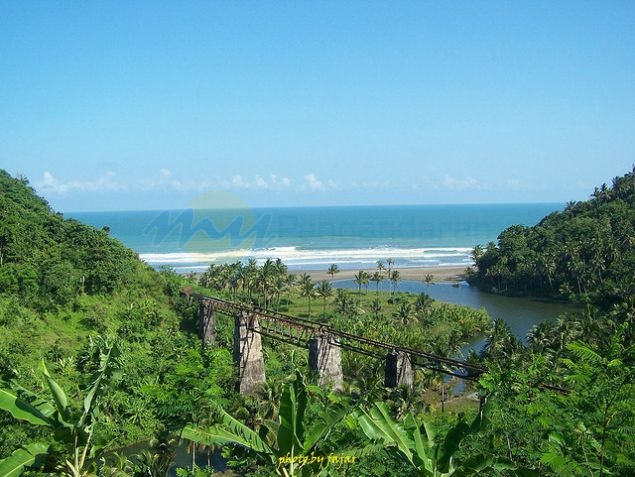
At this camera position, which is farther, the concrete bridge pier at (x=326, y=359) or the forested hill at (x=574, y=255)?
the forested hill at (x=574, y=255)

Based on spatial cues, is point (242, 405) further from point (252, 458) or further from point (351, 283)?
point (351, 283)

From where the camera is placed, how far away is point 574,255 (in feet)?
227

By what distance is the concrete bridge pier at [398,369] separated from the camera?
24281 millimetres

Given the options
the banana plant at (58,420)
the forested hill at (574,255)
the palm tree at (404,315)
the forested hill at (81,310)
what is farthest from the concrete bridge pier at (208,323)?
the forested hill at (574,255)

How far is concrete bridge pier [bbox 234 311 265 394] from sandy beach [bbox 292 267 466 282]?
50296 mm

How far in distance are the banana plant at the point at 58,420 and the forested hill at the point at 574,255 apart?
55.5 m

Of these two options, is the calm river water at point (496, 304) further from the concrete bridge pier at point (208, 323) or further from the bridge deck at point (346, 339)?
the concrete bridge pier at point (208, 323)

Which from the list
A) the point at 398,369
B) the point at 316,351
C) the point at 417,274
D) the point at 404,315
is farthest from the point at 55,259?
the point at 417,274

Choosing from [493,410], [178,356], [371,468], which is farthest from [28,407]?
[178,356]

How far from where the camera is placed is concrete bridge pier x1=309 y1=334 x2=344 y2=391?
27156 millimetres

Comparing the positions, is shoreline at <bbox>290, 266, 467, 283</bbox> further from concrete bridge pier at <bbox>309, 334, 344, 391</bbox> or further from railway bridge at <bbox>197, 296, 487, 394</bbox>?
concrete bridge pier at <bbox>309, 334, 344, 391</bbox>

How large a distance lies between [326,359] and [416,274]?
64986mm

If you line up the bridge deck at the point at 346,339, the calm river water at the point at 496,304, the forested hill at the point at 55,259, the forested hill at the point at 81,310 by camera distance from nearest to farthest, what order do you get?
the bridge deck at the point at 346,339 → the forested hill at the point at 81,310 → the forested hill at the point at 55,259 → the calm river water at the point at 496,304

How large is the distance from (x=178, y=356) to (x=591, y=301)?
159ft
